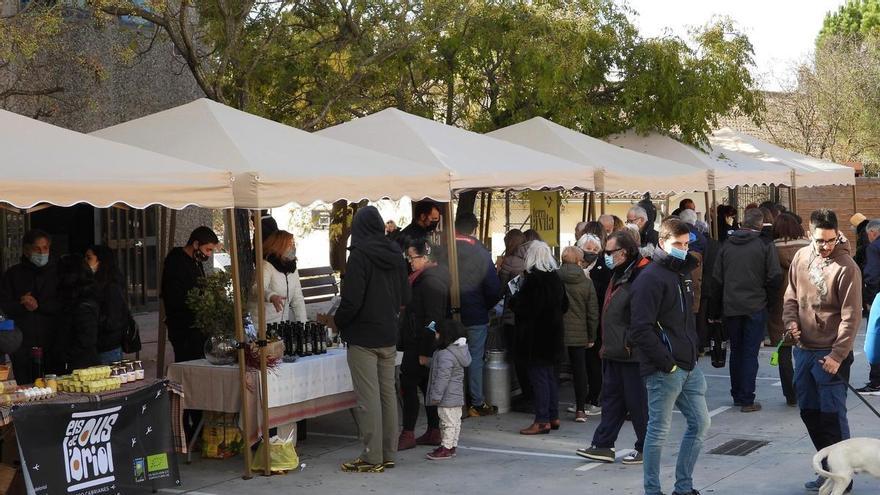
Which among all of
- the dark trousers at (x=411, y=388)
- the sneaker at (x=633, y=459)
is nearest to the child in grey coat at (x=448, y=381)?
the dark trousers at (x=411, y=388)

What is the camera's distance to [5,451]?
7125 mm

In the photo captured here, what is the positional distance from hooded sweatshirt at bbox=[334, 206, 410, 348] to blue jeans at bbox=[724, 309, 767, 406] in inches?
149

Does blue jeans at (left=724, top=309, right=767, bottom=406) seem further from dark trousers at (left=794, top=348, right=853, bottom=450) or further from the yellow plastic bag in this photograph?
the yellow plastic bag

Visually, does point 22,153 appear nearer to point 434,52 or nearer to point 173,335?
point 173,335

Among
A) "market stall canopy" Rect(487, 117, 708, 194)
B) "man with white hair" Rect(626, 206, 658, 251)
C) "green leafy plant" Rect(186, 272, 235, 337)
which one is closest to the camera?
"green leafy plant" Rect(186, 272, 235, 337)

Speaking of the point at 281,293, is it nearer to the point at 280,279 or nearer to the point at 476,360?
the point at 280,279

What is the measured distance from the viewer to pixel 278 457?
27.1 ft

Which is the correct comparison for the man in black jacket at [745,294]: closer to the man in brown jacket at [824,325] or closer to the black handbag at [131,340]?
the man in brown jacket at [824,325]

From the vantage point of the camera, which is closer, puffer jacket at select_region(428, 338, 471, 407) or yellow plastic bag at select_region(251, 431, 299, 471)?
yellow plastic bag at select_region(251, 431, 299, 471)

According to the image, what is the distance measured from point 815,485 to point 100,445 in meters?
4.62

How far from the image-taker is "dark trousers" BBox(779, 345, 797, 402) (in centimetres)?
1054

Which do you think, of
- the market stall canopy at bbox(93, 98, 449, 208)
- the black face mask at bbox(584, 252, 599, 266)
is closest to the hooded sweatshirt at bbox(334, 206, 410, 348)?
the market stall canopy at bbox(93, 98, 449, 208)

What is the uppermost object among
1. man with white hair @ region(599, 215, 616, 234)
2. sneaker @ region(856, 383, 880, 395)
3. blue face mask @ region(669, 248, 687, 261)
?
man with white hair @ region(599, 215, 616, 234)

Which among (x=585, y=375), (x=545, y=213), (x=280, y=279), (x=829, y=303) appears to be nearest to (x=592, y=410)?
(x=585, y=375)
